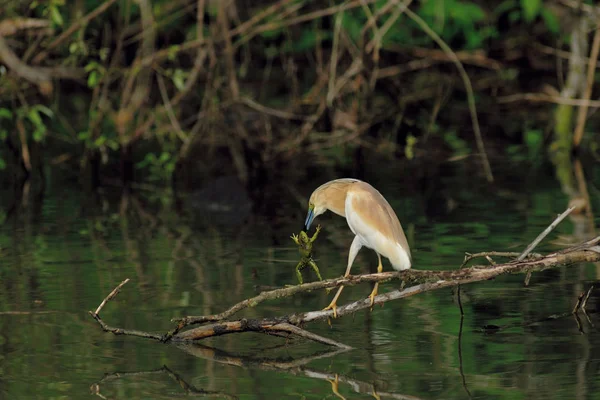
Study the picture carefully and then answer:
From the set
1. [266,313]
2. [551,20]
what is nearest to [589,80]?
[551,20]

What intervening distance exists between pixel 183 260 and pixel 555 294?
2.76 metres

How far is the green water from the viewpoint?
5801 millimetres

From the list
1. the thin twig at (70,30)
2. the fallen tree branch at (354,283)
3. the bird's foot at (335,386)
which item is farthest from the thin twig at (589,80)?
the bird's foot at (335,386)

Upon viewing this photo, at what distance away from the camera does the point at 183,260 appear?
30.2ft

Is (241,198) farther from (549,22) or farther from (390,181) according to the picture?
(549,22)

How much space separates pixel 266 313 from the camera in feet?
23.9

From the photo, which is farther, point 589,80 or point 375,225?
point 589,80

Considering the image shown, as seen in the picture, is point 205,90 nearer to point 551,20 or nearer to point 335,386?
point 551,20

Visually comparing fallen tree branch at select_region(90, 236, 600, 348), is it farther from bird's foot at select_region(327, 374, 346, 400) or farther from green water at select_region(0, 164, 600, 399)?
bird's foot at select_region(327, 374, 346, 400)

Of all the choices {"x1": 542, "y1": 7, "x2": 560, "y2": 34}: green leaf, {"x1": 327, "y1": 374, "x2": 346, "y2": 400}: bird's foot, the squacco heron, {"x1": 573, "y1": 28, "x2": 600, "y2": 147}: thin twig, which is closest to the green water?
{"x1": 327, "y1": 374, "x2": 346, "y2": 400}: bird's foot

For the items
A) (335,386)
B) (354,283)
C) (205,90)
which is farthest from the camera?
(205,90)

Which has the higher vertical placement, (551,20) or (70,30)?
(551,20)

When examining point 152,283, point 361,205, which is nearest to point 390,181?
point 152,283

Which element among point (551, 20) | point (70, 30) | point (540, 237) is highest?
point (551, 20)
